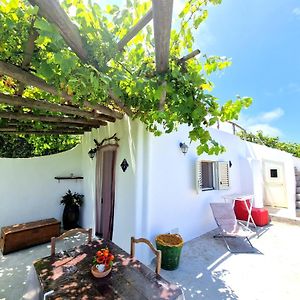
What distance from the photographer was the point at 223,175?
629 cm

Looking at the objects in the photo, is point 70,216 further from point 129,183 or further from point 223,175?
point 223,175

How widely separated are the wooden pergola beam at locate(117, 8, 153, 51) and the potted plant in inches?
222

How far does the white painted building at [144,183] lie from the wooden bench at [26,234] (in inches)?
42.6

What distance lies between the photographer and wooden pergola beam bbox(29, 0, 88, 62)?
138 cm

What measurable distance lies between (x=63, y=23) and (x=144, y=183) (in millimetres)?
3200

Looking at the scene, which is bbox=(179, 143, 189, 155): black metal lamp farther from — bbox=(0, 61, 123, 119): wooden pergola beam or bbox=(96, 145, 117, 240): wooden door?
bbox=(0, 61, 123, 119): wooden pergola beam

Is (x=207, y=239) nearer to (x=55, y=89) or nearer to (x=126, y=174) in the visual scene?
(x=126, y=174)

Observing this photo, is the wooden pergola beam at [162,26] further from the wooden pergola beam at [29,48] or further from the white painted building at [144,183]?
the white painted building at [144,183]

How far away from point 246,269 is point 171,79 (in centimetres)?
388

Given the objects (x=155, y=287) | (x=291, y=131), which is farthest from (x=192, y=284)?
(x=291, y=131)

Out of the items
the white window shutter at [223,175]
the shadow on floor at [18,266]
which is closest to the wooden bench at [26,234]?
the shadow on floor at [18,266]

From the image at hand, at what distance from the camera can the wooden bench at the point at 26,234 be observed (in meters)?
4.68

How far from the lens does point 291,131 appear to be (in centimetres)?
1714

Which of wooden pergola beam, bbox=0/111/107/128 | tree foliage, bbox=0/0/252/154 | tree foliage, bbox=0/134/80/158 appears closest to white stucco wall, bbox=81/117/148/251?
wooden pergola beam, bbox=0/111/107/128
